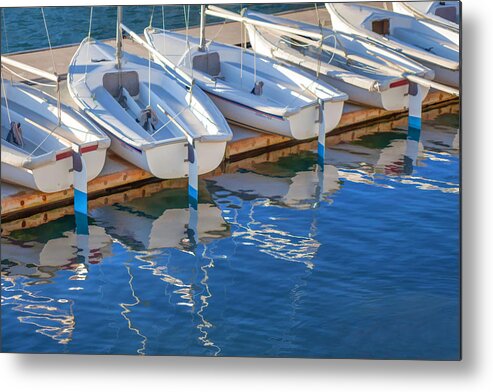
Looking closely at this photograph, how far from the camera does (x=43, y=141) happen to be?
8.33 meters

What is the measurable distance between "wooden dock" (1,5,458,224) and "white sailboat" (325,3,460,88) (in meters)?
0.13

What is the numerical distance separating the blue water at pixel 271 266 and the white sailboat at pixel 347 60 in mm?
297

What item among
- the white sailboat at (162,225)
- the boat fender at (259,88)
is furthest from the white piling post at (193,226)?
the boat fender at (259,88)

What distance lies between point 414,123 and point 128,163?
1.71 meters

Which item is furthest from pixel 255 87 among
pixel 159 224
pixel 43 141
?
pixel 43 141

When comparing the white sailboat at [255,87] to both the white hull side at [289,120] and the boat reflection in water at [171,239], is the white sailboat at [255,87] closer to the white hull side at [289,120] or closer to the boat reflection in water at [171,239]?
the white hull side at [289,120]

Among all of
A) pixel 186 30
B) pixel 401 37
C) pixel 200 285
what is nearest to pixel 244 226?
pixel 200 285

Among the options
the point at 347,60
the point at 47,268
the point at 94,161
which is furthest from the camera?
the point at 347,60

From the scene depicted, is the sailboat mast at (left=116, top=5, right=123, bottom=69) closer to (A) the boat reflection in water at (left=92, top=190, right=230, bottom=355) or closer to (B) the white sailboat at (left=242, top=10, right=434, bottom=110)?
(B) the white sailboat at (left=242, top=10, right=434, bottom=110)

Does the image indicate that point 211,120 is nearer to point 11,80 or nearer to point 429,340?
point 11,80

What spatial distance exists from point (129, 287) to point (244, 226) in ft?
2.96

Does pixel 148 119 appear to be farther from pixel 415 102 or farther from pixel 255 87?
pixel 415 102

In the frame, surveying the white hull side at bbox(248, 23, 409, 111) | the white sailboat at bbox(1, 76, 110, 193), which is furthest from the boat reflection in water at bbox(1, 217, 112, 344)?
the white hull side at bbox(248, 23, 409, 111)

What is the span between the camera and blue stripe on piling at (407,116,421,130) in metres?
8.45
